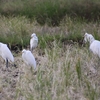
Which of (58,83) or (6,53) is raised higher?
(6,53)

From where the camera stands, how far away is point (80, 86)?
13.2ft

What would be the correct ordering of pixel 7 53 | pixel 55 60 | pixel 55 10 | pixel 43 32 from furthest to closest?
pixel 55 10 < pixel 43 32 < pixel 7 53 < pixel 55 60

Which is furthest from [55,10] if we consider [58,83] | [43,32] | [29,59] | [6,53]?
[58,83]

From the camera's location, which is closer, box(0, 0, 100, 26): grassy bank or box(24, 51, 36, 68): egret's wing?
box(24, 51, 36, 68): egret's wing

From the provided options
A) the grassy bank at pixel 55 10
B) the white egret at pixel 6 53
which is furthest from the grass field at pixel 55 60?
the white egret at pixel 6 53

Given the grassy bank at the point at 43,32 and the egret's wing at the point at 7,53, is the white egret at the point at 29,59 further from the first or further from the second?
the grassy bank at the point at 43,32

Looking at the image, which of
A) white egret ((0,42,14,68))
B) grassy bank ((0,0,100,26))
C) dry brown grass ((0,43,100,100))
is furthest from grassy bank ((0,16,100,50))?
dry brown grass ((0,43,100,100))

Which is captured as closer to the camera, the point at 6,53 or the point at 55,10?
the point at 6,53

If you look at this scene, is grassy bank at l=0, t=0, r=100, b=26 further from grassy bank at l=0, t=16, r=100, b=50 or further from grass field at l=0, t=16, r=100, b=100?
grass field at l=0, t=16, r=100, b=100

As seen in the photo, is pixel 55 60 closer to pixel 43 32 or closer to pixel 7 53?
pixel 7 53

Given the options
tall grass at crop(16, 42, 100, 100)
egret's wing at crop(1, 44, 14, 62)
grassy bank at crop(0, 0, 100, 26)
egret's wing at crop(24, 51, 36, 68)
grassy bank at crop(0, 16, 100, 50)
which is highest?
grassy bank at crop(0, 0, 100, 26)

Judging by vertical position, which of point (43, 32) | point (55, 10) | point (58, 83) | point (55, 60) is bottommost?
point (58, 83)

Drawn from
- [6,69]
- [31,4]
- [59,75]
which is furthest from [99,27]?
[59,75]

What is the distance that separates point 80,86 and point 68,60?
0.41 meters
